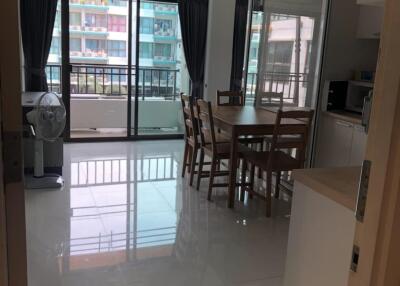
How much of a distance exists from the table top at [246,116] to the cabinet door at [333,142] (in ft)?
1.45

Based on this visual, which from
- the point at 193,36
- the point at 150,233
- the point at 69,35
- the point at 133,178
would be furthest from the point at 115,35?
the point at 150,233

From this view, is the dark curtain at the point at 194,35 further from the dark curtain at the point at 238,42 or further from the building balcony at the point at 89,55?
the building balcony at the point at 89,55

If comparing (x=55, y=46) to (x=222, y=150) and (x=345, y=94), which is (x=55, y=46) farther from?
(x=345, y=94)

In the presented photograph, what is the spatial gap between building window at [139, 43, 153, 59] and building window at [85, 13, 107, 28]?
0.62 m

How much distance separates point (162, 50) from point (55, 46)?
5.26 feet

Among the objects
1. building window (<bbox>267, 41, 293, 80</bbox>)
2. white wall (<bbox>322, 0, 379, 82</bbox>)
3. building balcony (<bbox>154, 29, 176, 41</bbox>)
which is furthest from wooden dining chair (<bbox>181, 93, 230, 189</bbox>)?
Answer: building balcony (<bbox>154, 29, 176, 41</bbox>)

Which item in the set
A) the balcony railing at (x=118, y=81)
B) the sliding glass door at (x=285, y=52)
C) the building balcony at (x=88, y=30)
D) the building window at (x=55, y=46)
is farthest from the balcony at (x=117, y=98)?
the sliding glass door at (x=285, y=52)

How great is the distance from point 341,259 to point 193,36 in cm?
540

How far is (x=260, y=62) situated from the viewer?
209 inches

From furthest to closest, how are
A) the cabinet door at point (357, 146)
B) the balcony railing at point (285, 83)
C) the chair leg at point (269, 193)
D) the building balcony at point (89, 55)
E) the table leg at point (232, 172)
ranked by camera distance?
the building balcony at point (89, 55) < the balcony railing at point (285, 83) < the cabinet door at point (357, 146) < the table leg at point (232, 172) < the chair leg at point (269, 193)

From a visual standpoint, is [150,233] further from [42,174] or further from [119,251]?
[42,174]

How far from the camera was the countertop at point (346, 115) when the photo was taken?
412 centimetres

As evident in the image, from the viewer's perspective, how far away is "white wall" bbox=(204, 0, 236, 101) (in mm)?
6406

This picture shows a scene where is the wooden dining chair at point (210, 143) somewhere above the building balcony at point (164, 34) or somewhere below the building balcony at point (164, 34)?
below
